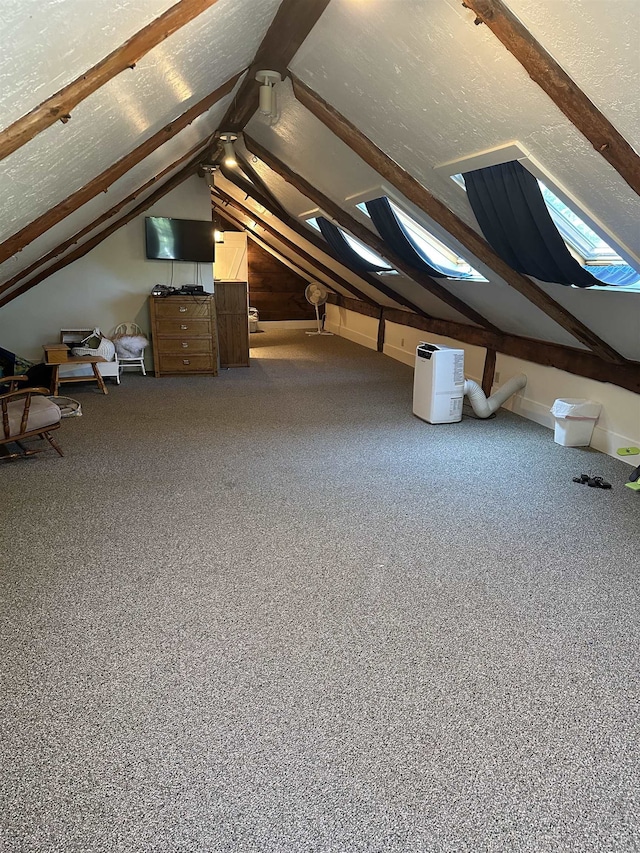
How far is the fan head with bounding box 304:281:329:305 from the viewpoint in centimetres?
970

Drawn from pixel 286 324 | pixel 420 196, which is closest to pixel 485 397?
pixel 420 196

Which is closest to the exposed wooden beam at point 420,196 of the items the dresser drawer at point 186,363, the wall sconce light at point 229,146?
the wall sconce light at point 229,146

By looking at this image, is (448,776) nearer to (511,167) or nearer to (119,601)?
(119,601)

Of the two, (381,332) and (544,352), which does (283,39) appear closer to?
(544,352)

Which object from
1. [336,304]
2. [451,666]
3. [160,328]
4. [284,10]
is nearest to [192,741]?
[451,666]

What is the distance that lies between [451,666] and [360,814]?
701 millimetres

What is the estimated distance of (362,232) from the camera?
550 cm

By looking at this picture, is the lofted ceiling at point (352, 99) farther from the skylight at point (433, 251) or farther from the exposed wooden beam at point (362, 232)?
the exposed wooden beam at point (362, 232)

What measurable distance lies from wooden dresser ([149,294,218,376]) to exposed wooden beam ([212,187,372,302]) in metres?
2.44

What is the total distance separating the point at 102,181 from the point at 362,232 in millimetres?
2688

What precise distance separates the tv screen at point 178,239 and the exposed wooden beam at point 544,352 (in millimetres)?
2746

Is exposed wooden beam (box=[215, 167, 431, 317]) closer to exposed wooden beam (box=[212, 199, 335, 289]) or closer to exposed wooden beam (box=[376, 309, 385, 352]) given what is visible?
exposed wooden beam (box=[376, 309, 385, 352])

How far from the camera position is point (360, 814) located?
59.8 inches

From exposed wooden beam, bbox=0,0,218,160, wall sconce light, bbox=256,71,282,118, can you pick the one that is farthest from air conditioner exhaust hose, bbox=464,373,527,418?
exposed wooden beam, bbox=0,0,218,160
